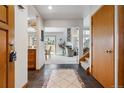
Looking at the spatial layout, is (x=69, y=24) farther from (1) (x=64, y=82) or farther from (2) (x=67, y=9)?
(1) (x=64, y=82)

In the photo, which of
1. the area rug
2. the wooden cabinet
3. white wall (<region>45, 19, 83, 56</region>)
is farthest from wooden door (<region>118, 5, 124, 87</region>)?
white wall (<region>45, 19, 83, 56</region>)

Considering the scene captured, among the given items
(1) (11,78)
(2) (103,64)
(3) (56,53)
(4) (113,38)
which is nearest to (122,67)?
(4) (113,38)

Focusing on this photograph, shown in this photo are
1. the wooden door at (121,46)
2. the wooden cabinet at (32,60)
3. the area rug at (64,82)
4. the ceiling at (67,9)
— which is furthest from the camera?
the wooden cabinet at (32,60)

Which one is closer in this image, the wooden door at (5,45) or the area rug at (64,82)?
the wooden door at (5,45)

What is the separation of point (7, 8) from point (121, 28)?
189cm

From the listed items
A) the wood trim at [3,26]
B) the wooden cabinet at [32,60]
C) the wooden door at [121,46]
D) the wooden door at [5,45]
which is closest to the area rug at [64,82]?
the wooden door at [121,46]

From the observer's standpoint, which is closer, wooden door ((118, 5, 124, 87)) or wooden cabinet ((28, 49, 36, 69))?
wooden door ((118, 5, 124, 87))

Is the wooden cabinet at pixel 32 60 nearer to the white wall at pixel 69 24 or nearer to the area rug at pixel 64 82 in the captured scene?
the area rug at pixel 64 82

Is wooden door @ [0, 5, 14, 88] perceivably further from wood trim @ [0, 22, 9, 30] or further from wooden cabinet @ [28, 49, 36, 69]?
wooden cabinet @ [28, 49, 36, 69]

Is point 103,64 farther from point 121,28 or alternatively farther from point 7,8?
point 7,8

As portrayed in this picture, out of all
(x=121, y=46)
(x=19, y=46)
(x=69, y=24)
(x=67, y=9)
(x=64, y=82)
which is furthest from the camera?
(x=69, y=24)

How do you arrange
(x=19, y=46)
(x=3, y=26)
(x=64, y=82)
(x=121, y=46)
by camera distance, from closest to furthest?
(x=3, y=26)
(x=121, y=46)
(x=19, y=46)
(x=64, y=82)

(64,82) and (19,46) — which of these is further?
(64,82)

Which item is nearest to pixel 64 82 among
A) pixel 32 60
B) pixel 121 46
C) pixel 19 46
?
pixel 19 46
